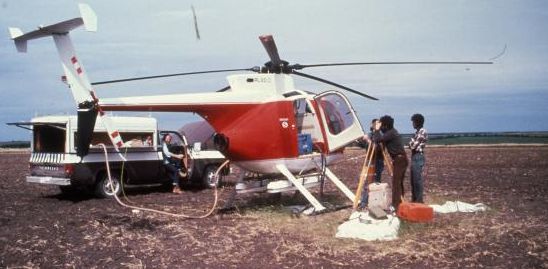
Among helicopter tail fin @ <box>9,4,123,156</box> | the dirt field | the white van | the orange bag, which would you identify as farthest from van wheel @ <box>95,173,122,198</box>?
the orange bag

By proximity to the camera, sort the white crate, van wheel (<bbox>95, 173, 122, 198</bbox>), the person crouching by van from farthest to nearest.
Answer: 1. the person crouching by van
2. van wheel (<bbox>95, 173, 122, 198</bbox>)
3. the white crate

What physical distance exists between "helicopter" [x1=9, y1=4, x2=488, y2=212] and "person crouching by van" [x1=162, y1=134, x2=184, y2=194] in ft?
13.2

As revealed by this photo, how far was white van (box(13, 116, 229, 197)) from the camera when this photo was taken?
527 inches

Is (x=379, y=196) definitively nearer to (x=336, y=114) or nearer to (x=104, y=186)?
(x=336, y=114)

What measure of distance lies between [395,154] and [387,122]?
0.70 metres

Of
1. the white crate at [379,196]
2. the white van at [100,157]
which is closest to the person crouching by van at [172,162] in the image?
the white van at [100,157]

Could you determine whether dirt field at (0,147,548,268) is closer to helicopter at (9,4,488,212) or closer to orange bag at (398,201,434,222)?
orange bag at (398,201,434,222)

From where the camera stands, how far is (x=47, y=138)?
14.1 meters

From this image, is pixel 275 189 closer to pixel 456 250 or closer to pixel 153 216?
Answer: pixel 153 216

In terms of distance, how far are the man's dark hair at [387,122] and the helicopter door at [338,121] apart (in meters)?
0.99

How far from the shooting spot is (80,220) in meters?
10.8

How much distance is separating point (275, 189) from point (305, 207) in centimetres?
83

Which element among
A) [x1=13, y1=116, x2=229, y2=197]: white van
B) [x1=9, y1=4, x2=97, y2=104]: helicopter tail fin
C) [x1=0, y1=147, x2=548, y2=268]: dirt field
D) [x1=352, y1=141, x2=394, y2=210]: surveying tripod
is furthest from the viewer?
[x1=13, y1=116, x2=229, y2=197]: white van

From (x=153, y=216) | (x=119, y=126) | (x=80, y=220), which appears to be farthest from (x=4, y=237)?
(x=119, y=126)
